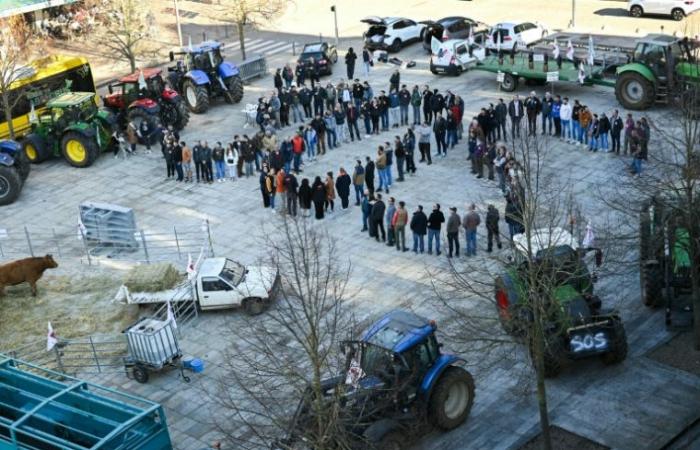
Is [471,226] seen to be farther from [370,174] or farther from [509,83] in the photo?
[509,83]

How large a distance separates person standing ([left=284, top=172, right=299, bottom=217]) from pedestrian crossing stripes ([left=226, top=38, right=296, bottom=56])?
16745 millimetres

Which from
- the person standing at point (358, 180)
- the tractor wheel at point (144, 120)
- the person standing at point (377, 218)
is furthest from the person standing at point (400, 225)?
the tractor wheel at point (144, 120)

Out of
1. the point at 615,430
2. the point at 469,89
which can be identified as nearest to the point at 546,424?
the point at 615,430

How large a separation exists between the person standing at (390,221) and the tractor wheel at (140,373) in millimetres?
7535

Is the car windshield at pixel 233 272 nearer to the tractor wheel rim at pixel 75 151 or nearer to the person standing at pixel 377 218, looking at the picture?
the person standing at pixel 377 218

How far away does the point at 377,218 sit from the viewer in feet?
86.7

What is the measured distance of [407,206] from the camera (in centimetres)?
2844

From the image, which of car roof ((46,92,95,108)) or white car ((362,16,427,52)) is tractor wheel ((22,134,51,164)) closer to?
car roof ((46,92,95,108))

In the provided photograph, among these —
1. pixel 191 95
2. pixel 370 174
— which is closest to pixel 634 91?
pixel 370 174

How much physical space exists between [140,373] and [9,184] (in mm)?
11973

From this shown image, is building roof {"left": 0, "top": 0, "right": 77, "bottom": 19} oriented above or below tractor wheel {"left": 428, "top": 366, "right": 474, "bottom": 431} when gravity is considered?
above

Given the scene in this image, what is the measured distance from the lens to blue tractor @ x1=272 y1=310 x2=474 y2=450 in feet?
54.3

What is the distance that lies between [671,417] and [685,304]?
12.2 ft

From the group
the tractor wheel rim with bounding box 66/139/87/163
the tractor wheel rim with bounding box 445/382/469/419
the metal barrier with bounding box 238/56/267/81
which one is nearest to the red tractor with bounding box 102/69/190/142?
the tractor wheel rim with bounding box 66/139/87/163
